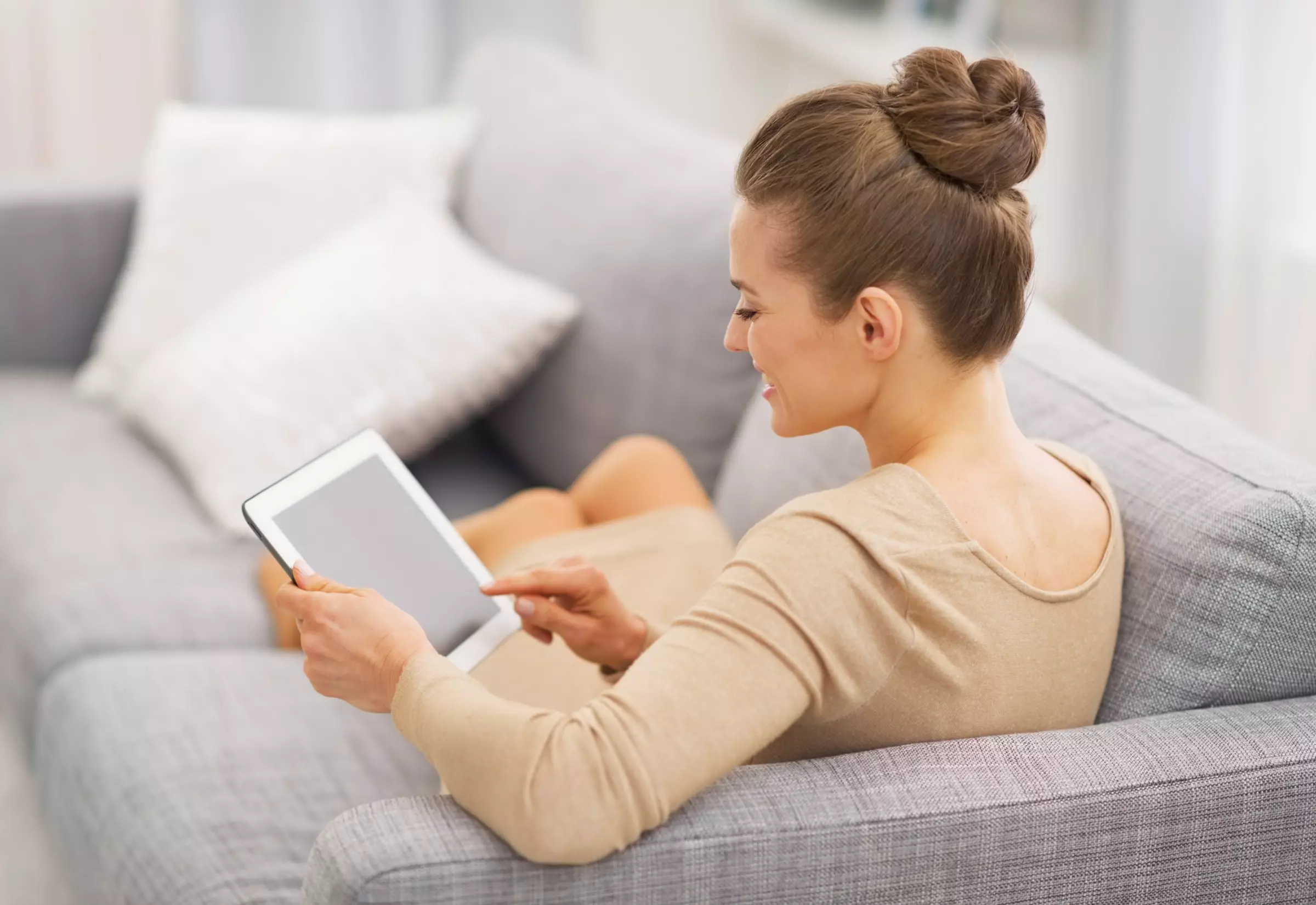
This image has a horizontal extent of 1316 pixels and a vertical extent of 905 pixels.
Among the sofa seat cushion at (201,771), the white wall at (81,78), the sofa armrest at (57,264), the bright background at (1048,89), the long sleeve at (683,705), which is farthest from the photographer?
the white wall at (81,78)

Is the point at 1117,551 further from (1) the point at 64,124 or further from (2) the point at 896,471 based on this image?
(1) the point at 64,124

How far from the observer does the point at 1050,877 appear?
0.90 meters

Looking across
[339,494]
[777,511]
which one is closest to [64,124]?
[339,494]

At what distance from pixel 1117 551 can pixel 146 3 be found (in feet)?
10.0

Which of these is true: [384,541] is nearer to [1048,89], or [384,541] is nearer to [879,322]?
[879,322]

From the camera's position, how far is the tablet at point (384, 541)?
105 cm

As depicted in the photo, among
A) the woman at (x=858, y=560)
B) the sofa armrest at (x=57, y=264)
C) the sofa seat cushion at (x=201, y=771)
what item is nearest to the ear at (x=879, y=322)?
the woman at (x=858, y=560)

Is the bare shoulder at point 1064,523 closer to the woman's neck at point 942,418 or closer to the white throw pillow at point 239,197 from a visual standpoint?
the woman's neck at point 942,418

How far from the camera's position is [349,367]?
1917 mm

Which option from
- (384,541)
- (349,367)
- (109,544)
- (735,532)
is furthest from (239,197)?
(384,541)

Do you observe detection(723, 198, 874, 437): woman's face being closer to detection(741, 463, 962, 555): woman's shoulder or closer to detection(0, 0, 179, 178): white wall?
detection(741, 463, 962, 555): woman's shoulder

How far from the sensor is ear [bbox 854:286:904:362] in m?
0.88

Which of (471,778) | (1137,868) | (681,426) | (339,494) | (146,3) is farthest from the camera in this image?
(146,3)

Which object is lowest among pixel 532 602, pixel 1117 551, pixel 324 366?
pixel 324 366
